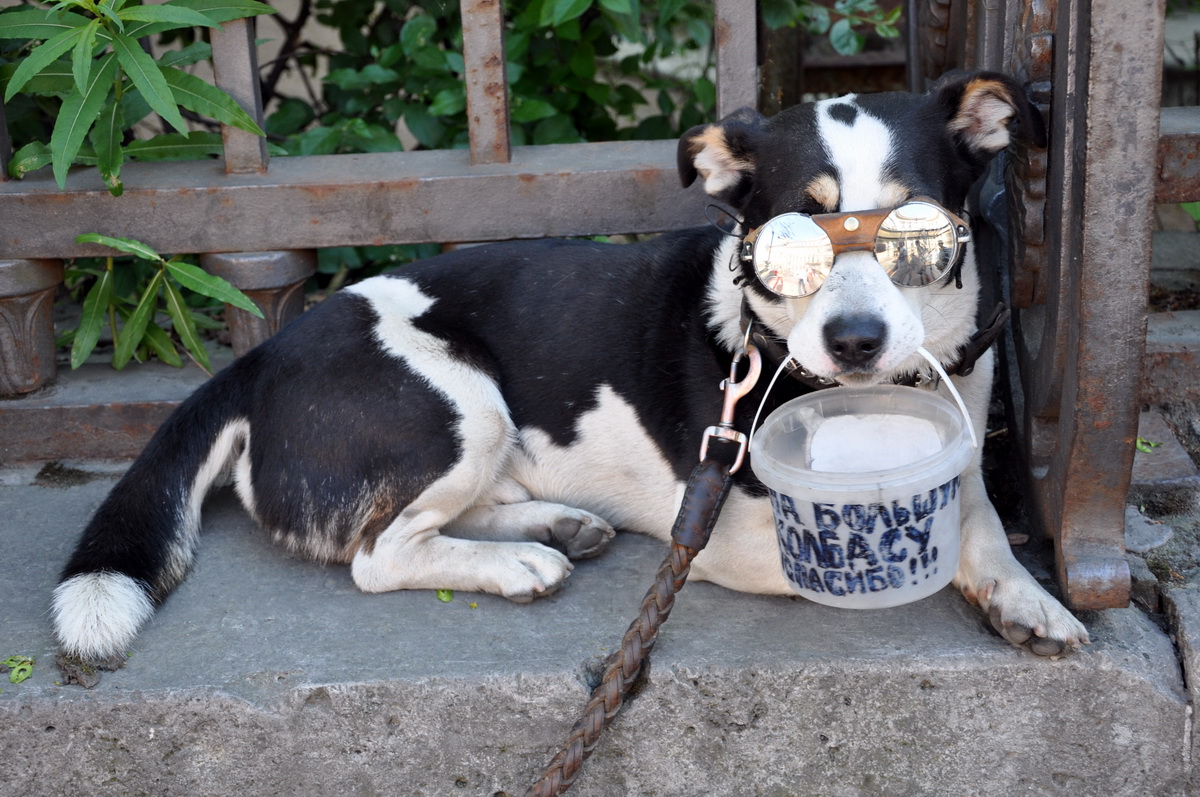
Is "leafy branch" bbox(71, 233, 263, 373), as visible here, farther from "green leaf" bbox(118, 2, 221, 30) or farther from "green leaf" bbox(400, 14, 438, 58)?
"green leaf" bbox(400, 14, 438, 58)

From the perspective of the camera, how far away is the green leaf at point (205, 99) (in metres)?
2.63

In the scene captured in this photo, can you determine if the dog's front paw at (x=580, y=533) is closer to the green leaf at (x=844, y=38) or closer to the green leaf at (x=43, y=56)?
the green leaf at (x=43, y=56)

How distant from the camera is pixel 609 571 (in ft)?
7.82

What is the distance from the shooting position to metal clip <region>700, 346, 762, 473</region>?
2016 mm

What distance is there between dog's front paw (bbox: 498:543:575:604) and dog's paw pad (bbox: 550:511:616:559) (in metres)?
0.13

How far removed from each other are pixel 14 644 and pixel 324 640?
2.00ft

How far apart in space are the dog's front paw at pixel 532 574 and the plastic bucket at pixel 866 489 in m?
0.48

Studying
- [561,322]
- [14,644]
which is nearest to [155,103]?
[561,322]

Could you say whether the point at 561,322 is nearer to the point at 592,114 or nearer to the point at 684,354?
the point at 684,354

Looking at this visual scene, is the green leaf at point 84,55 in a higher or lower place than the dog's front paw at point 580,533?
higher

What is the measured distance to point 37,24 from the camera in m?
2.52

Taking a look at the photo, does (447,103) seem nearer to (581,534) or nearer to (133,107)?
(133,107)

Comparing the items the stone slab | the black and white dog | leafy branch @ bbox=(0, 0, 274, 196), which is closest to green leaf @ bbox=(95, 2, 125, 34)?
leafy branch @ bbox=(0, 0, 274, 196)

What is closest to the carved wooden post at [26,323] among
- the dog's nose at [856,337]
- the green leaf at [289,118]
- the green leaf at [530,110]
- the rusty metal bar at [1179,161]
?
the green leaf at [289,118]
